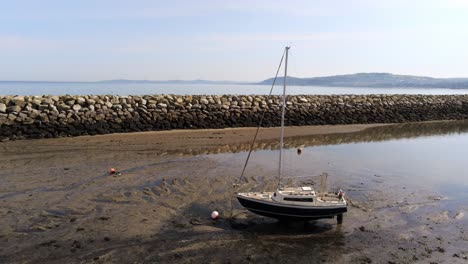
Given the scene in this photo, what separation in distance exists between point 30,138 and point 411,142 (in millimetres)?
22985

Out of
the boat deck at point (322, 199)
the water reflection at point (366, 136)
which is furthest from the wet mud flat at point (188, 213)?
the water reflection at point (366, 136)

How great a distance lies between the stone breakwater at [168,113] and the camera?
878 inches

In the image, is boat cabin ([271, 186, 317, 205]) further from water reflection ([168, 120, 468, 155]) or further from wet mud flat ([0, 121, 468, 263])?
water reflection ([168, 120, 468, 155])

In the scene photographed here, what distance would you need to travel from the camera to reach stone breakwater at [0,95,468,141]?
73.2 ft

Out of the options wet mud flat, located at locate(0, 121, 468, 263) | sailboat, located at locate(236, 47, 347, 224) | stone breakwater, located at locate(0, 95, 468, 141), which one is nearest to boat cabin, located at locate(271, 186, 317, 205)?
sailboat, located at locate(236, 47, 347, 224)

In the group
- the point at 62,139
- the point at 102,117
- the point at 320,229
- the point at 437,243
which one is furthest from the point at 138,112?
the point at 437,243

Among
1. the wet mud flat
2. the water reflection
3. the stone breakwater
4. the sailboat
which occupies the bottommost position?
the wet mud flat

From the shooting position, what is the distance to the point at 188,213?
39.2 ft

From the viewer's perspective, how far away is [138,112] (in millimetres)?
25469

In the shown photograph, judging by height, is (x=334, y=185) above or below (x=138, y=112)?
below

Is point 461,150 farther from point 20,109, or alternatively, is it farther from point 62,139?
point 20,109

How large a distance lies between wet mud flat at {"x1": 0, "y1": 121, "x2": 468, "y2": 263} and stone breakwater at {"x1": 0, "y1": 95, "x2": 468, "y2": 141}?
238 cm

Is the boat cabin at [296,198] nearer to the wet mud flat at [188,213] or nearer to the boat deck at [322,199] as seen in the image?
the boat deck at [322,199]

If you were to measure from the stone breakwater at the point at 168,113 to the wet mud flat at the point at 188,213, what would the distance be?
2378 mm
